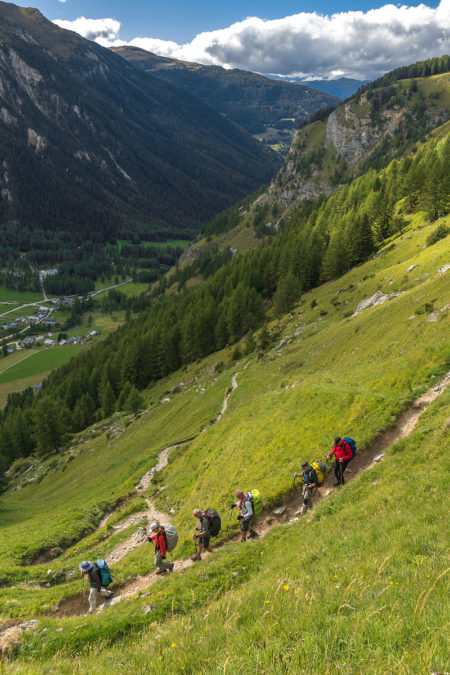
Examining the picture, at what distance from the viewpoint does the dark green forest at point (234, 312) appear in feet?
266

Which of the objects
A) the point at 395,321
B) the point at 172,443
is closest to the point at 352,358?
the point at 395,321

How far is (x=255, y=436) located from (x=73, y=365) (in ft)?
379

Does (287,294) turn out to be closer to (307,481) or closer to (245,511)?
(307,481)

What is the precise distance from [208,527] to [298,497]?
5.63m

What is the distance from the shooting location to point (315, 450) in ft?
73.4

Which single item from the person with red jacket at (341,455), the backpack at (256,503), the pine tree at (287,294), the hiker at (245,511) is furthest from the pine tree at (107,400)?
the person with red jacket at (341,455)

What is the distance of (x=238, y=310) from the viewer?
300ft

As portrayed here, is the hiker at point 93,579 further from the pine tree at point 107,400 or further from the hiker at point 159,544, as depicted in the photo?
the pine tree at point 107,400

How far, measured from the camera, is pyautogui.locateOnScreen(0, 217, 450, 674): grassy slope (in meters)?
6.41

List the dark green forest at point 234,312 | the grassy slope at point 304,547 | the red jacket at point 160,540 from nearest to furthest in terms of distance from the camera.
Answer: the grassy slope at point 304,547 < the red jacket at point 160,540 < the dark green forest at point 234,312

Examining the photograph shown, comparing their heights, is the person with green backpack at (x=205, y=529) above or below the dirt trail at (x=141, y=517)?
above

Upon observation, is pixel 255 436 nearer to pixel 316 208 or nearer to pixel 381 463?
pixel 381 463

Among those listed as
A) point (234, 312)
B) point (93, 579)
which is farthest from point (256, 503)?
point (234, 312)

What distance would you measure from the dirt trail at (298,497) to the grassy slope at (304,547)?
0.78 m
